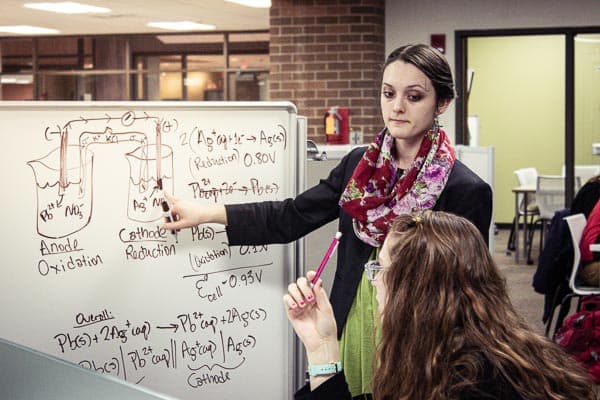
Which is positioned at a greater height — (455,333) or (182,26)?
(182,26)

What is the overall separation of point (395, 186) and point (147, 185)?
Answer: 0.75 meters

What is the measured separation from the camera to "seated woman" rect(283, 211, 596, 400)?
1674 millimetres

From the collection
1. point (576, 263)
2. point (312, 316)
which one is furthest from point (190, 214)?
point (576, 263)

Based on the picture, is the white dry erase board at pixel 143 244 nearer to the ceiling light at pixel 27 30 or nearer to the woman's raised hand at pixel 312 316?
the woman's raised hand at pixel 312 316

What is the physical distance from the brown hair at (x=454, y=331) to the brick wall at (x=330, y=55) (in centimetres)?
733

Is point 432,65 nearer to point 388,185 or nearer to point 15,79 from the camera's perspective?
point 388,185

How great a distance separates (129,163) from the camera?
287 centimetres

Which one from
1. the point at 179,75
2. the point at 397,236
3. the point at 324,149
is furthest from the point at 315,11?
the point at 397,236

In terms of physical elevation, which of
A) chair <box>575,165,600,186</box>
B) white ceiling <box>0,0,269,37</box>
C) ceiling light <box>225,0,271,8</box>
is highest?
white ceiling <box>0,0,269,37</box>

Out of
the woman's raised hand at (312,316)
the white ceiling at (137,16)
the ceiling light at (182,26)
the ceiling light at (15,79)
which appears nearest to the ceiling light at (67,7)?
the white ceiling at (137,16)

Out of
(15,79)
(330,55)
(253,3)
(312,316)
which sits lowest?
(312,316)

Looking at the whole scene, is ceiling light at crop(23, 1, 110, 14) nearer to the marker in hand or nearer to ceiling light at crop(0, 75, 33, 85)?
ceiling light at crop(0, 75, 33, 85)

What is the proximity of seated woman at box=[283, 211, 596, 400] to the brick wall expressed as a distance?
24.0 feet

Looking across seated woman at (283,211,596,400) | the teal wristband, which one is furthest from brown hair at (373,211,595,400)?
the teal wristband
